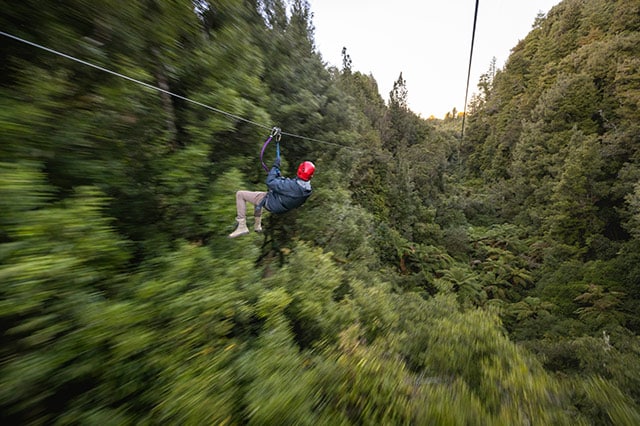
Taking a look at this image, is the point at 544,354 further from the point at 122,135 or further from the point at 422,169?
the point at 422,169

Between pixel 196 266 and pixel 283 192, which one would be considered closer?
pixel 196 266

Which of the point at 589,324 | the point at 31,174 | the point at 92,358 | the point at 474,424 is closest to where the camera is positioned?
the point at 31,174

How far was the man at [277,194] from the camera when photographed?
392cm

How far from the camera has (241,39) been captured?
4.07 meters

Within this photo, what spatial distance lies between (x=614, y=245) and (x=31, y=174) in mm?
23709

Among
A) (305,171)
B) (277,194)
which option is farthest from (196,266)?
(305,171)

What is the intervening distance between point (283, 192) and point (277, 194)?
0.13m

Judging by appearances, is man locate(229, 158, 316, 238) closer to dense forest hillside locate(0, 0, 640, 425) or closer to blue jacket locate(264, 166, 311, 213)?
blue jacket locate(264, 166, 311, 213)

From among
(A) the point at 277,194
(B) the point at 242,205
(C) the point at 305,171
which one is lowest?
(B) the point at 242,205

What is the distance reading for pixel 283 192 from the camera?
3.95 m

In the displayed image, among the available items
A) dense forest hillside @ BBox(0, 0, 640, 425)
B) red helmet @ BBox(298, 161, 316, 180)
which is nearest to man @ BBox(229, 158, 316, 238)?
red helmet @ BBox(298, 161, 316, 180)

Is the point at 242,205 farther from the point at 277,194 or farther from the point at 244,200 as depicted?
the point at 277,194

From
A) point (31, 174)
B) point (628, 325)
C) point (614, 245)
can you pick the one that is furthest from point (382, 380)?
point (614, 245)

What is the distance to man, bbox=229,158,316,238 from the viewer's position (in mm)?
3918
